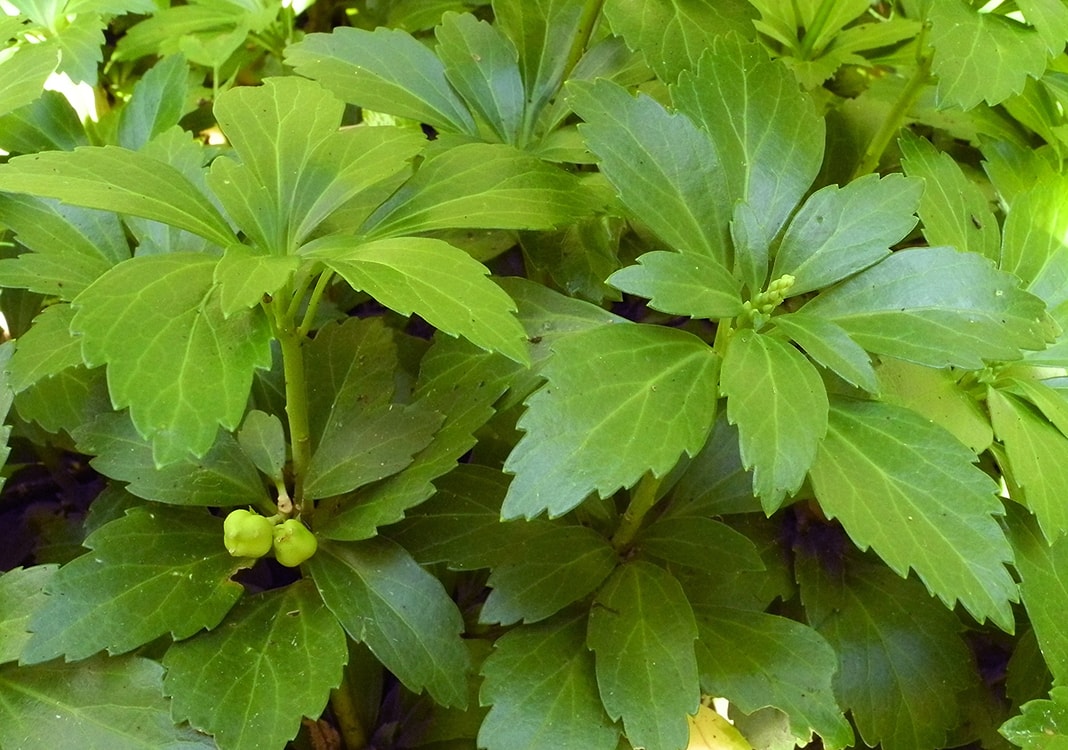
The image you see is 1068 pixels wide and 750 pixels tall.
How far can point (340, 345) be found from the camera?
0.79 meters

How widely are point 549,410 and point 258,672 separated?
11.8 inches

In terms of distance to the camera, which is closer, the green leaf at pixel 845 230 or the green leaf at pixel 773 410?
the green leaf at pixel 773 410

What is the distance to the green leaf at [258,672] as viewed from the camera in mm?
615

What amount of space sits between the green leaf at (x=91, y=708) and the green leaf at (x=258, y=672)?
3cm

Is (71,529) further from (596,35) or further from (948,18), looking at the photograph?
(948,18)

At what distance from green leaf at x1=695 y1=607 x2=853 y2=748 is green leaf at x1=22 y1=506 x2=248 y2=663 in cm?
39

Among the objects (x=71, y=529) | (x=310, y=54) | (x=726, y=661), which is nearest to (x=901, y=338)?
(x=726, y=661)

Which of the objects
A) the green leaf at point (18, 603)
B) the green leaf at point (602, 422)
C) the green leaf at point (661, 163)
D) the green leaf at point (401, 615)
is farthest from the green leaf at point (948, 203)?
the green leaf at point (18, 603)

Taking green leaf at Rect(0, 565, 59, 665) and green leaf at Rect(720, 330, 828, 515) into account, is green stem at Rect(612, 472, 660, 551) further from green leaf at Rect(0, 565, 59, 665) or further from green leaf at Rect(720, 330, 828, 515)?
green leaf at Rect(0, 565, 59, 665)

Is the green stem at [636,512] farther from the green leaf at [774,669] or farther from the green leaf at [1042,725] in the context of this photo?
the green leaf at [1042,725]

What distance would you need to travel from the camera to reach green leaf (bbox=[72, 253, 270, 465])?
1.76 feet

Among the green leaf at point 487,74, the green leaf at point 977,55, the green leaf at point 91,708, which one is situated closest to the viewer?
the green leaf at point 91,708

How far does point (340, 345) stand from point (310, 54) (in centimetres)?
32

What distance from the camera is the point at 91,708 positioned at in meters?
0.65
